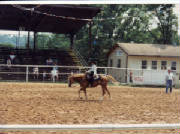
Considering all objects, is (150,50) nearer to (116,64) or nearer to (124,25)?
(116,64)

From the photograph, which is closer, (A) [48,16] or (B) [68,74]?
(B) [68,74]

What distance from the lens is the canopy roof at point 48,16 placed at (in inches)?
998

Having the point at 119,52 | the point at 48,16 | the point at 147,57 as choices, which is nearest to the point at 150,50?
the point at 147,57

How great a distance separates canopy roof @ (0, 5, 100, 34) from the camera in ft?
83.2

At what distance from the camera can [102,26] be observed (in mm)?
Answer: 46031

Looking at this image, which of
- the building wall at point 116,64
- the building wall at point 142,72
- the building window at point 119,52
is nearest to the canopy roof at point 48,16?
the building wall at point 116,64

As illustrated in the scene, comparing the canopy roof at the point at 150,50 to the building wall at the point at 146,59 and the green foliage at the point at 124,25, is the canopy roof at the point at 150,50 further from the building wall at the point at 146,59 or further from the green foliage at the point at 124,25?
the green foliage at the point at 124,25

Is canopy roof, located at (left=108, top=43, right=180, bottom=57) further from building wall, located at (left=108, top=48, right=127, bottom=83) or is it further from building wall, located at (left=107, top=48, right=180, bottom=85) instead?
building wall, located at (left=108, top=48, right=127, bottom=83)

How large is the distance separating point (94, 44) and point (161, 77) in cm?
1761

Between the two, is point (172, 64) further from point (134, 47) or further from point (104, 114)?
point (104, 114)

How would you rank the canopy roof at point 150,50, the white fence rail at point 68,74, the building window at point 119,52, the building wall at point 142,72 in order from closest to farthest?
the white fence rail at point 68,74, the building wall at point 142,72, the canopy roof at point 150,50, the building window at point 119,52

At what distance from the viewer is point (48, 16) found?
90.2 feet

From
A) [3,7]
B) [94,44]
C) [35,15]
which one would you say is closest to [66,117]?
[3,7]

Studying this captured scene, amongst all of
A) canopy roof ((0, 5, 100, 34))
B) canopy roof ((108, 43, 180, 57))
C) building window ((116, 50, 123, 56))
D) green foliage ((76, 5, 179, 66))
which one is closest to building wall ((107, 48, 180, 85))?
building window ((116, 50, 123, 56))
